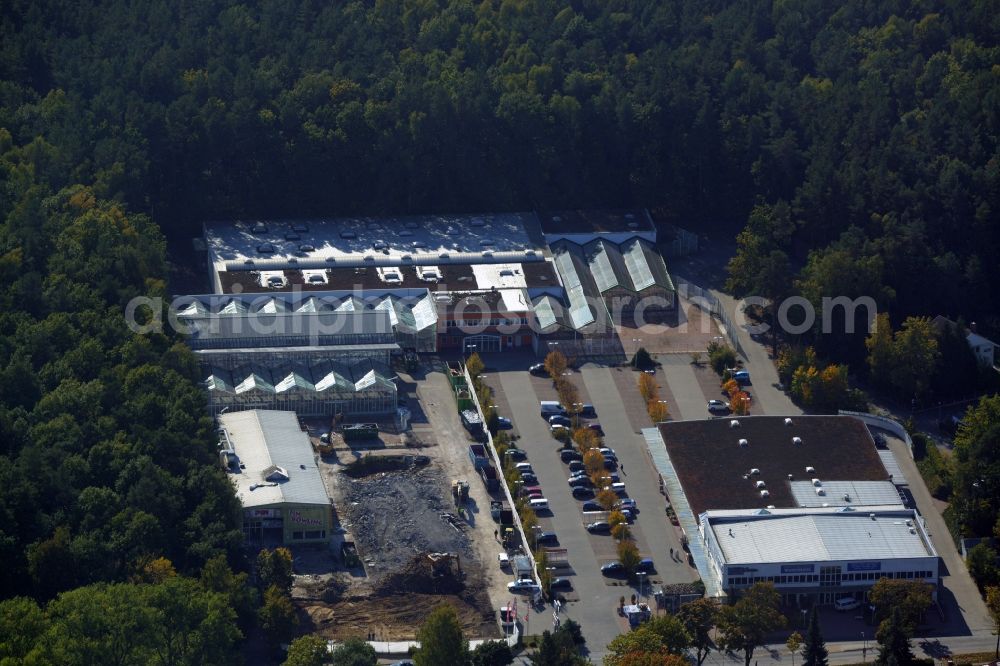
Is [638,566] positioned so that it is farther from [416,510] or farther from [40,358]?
[40,358]

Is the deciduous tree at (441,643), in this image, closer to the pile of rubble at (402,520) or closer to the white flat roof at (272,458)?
the pile of rubble at (402,520)

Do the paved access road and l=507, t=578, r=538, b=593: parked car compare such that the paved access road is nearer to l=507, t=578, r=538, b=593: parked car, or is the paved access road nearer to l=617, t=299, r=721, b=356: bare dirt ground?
l=617, t=299, r=721, b=356: bare dirt ground

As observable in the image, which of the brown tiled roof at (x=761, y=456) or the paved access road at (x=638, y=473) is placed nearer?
the paved access road at (x=638, y=473)

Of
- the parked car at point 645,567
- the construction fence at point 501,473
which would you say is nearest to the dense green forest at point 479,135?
the construction fence at point 501,473

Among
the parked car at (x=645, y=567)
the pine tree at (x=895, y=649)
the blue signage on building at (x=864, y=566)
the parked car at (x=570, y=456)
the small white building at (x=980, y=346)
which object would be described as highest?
the small white building at (x=980, y=346)

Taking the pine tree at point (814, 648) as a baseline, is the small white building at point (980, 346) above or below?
above

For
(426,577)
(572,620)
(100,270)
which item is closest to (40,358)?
(100,270)

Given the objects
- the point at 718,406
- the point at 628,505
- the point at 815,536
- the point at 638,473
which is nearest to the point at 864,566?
the point at 815,536
